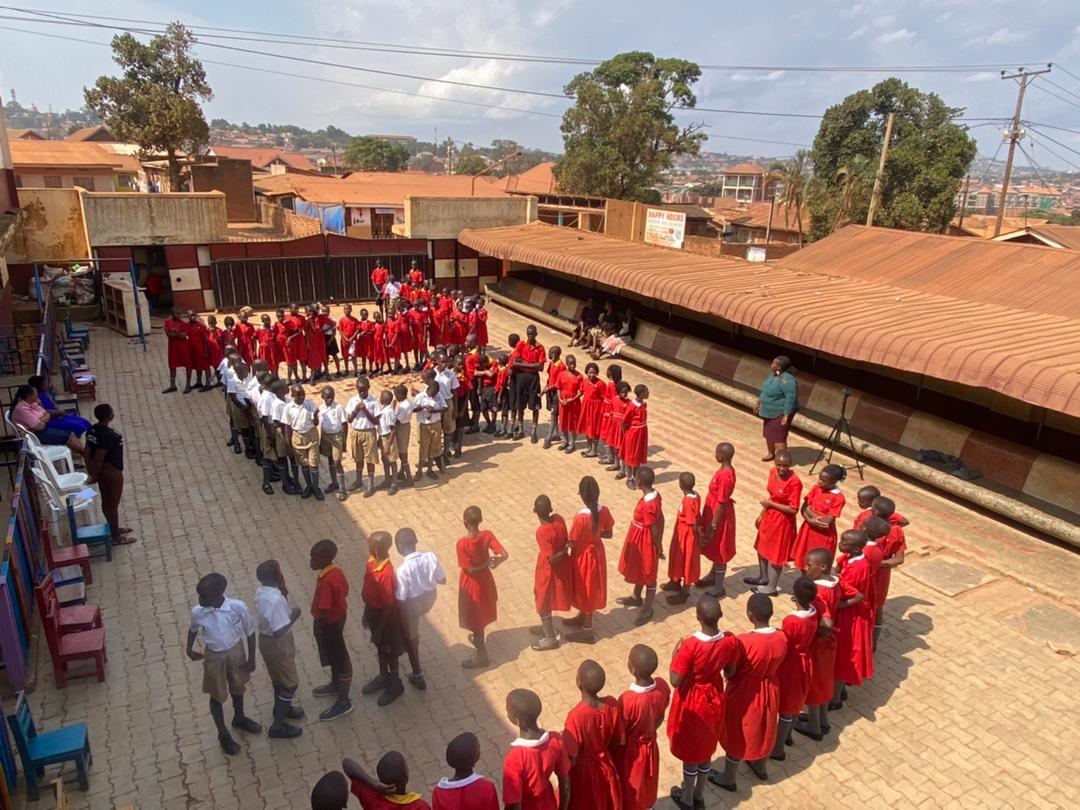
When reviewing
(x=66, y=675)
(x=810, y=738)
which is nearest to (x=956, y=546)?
(x=810, y=738)

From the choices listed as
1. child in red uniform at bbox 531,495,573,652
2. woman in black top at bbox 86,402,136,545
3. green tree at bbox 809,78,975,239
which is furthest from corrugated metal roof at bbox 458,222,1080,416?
green tree at bbox 809,78,975,239

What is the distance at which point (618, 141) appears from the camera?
39.9m

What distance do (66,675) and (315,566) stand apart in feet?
8.67

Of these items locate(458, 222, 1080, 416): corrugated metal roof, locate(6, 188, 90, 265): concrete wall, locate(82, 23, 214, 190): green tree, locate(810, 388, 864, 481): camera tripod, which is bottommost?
locate(810, 388, 864, 481): camera tripod

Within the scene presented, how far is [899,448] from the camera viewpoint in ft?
37.8

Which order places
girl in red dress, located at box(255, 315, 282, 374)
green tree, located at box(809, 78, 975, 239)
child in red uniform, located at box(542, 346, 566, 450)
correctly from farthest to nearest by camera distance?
green tree, located at box(809, 78, 975, 239) < girl in red dress, located at box(255, 315, 282, 374) < child in red uniform, located at box(542, 346, 566, 450)

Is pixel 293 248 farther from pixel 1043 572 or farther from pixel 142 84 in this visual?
pixel 1043 572

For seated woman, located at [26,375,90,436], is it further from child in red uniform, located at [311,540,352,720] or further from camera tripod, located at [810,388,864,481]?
camera tripod, located at [810,388,864,481]

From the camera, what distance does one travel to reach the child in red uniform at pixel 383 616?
5734mm

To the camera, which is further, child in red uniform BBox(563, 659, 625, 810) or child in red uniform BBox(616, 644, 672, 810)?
child in red uniform BBox(616, 644, 672, 810)

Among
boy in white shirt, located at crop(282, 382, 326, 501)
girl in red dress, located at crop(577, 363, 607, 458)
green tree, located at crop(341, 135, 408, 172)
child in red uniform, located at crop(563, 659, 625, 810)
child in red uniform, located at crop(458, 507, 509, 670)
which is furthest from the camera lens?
green tree, located at crop(341, 135, 408, 172)

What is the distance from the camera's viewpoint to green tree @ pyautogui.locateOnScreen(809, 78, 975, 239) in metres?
32.8

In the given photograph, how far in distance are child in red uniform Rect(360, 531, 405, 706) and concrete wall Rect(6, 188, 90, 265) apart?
17.3 m

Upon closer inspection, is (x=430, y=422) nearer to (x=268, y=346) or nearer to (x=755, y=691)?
(x=268, y=346)
